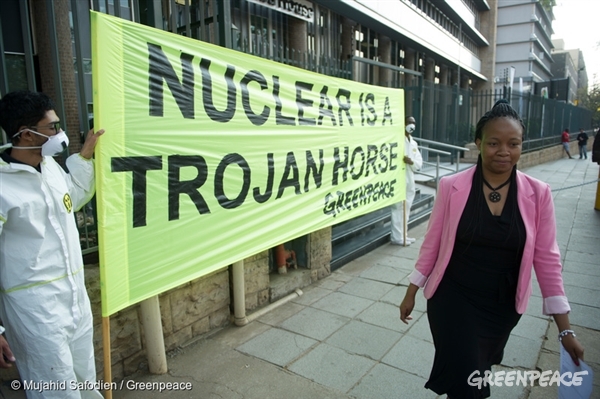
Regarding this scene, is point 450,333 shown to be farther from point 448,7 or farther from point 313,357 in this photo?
point 448,7

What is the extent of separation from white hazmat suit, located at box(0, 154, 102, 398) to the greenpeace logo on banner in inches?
282

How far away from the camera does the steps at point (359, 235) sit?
5.74 m

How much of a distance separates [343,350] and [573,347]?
1.87 m

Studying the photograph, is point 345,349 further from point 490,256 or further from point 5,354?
point 5,354

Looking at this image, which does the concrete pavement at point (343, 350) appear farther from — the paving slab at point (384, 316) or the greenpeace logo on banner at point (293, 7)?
the greenpeace logo on banner at point (293, 7)

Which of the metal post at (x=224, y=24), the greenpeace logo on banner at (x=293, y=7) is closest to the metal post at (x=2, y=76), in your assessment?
the metal post at (x=224, y=24)

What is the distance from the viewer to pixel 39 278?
1.95 meters

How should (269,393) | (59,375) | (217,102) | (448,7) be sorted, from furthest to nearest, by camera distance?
(448,7), (217,102), (269,393), (59,375)

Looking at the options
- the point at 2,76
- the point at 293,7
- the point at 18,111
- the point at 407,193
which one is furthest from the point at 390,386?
the point at 293,7

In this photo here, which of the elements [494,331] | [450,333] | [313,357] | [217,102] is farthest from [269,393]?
[217,102]

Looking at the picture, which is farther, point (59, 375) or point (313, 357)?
point (313, 357)

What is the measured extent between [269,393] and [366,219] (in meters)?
4.26

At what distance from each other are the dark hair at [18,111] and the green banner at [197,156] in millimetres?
341

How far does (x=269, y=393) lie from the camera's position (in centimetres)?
289
